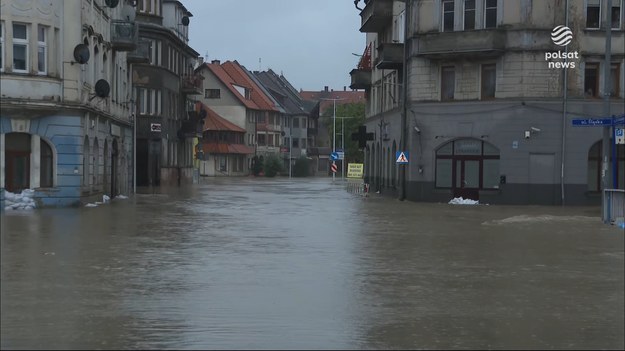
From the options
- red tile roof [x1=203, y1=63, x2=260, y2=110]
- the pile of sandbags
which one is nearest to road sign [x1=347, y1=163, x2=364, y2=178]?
red tile roof [x1=203, y1=63, x2=260, y2=110]

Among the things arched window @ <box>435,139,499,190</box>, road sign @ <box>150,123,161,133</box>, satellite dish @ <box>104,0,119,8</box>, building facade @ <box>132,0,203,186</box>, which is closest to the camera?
satellite dish @ <box>104,0,119,8</box>

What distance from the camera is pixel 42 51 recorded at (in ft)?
101

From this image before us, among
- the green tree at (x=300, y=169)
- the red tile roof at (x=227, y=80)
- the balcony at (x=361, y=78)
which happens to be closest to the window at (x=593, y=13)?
the balcony at (x=361, y=78)

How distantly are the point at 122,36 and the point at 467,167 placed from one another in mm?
17412

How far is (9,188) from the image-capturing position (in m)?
30.7

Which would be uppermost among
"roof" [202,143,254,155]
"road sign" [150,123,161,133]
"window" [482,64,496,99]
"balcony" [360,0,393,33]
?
"balcony" [360,0,393,33]

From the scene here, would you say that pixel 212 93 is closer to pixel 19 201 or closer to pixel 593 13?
pixel 593 13

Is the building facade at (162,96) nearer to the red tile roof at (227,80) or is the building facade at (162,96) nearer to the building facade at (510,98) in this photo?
the building facade at (510,98)

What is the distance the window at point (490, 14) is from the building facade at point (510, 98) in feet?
0.15

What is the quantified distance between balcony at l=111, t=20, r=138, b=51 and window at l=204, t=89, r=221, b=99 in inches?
2445

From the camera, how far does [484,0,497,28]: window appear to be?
3928 centimetres

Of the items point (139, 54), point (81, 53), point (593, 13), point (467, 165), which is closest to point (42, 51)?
point (81, 53)

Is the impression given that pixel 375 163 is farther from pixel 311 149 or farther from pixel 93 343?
pixel 311 149

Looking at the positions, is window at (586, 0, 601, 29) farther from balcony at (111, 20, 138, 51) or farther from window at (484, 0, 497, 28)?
balcony at (111, 20, 138, 51)
